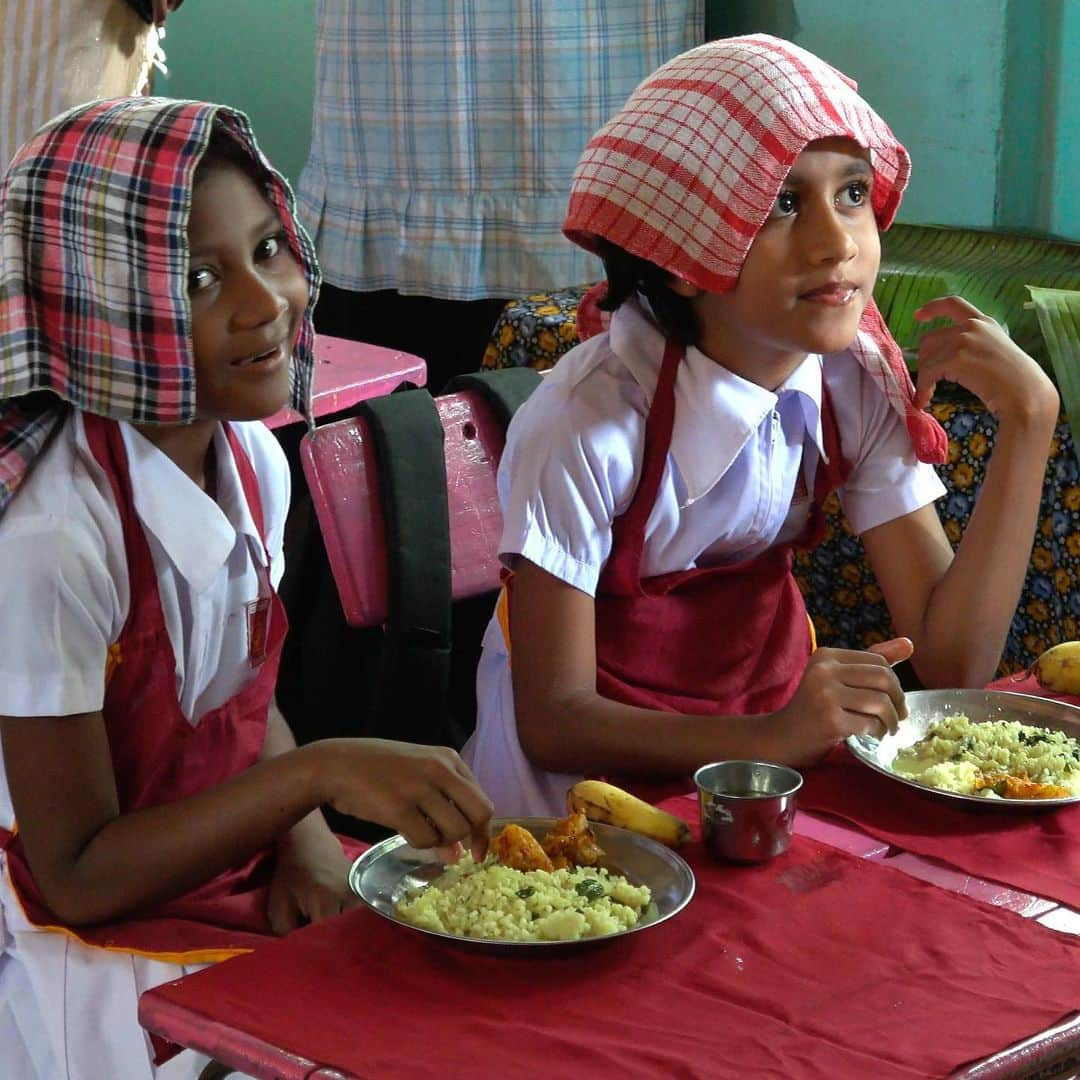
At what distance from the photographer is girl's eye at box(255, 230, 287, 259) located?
64.7 inches

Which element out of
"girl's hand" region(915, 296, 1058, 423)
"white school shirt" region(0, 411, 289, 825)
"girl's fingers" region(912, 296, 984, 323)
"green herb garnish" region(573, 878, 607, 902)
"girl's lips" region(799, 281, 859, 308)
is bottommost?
"green herb garnish" region(573, 878, 607, 902)

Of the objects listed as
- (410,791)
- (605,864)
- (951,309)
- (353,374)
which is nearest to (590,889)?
(605,864)

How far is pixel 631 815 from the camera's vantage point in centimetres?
141

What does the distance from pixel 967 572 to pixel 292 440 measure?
3.69 ft

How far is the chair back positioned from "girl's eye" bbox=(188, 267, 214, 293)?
0.43m

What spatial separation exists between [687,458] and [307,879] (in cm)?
66

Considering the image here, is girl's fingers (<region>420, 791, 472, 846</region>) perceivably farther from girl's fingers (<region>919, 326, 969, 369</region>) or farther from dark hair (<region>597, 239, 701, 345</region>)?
girl's fingers (<region>919, 326, 969, 369</region>)

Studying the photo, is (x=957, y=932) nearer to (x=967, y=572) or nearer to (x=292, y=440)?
(x=967, y=572)

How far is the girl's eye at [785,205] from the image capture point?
185cm

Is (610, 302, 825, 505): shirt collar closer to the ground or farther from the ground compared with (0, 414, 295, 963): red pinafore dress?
farther from the ground

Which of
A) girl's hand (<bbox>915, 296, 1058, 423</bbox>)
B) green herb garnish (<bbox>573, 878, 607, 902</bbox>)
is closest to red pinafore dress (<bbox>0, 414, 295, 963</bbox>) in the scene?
green herb garnish (<bbox>573, 878, 607, 902</bbox>)

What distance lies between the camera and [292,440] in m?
2.62

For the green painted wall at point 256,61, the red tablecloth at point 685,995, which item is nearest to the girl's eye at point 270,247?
the red tablecloth at point 685,995

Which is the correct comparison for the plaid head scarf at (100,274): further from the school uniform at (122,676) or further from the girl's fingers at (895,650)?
the girl's fingers at (895,650)
